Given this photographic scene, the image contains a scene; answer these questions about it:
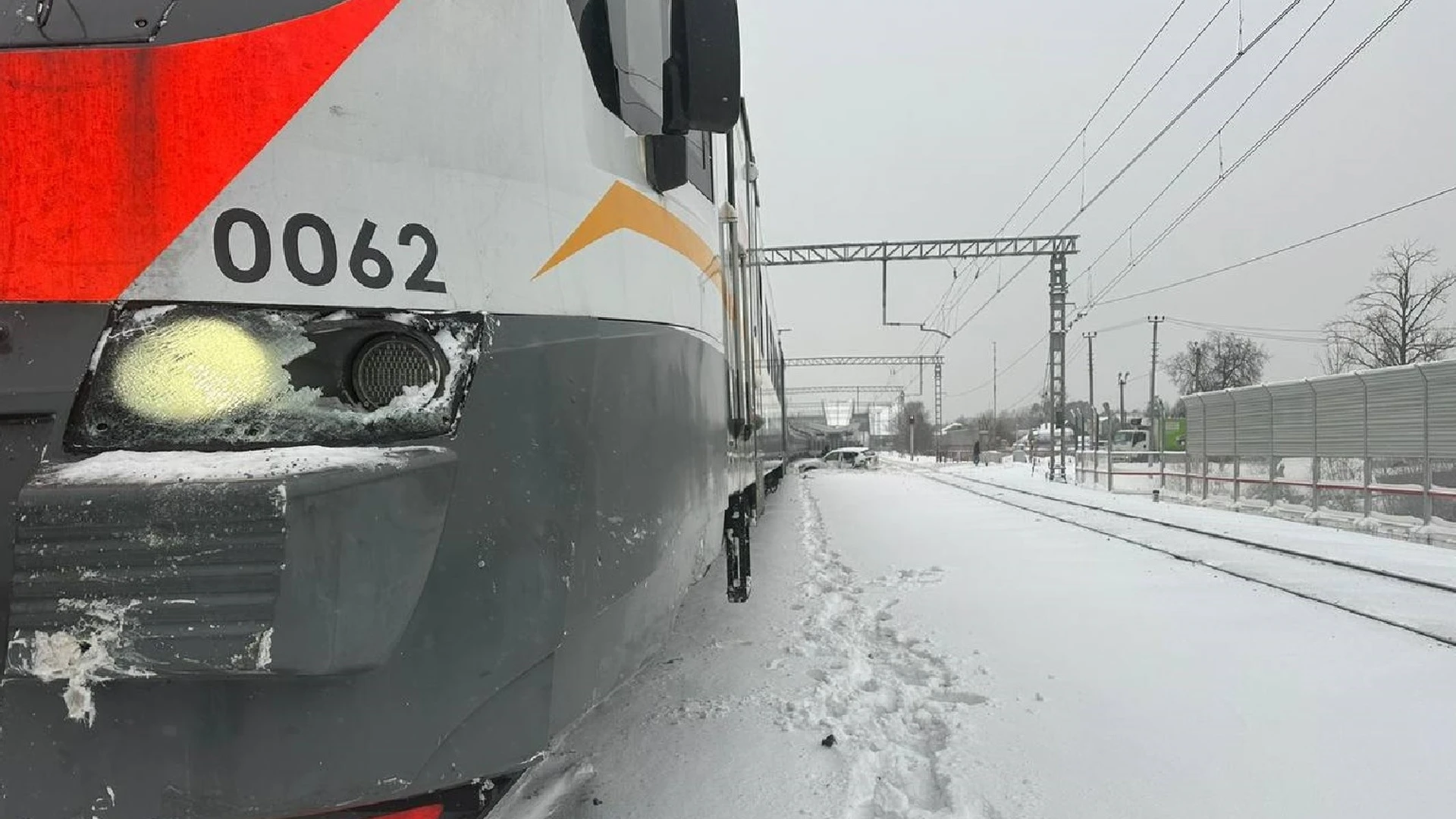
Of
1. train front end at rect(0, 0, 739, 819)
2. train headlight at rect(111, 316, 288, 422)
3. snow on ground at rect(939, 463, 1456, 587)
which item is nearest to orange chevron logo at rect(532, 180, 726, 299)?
train front end at rect(0, 0, 739, 819)

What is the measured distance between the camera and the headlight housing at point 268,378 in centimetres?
154

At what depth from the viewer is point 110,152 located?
5.07ft

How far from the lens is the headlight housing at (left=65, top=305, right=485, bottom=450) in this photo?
154 centimetres

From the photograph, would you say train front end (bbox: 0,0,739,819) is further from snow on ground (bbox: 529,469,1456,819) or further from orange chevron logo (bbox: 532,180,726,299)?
snow on ground (bbox: 529,469,1456,819)

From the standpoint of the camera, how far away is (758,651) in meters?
5.11

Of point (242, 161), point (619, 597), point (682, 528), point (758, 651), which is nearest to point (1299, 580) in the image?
point (758, 651)

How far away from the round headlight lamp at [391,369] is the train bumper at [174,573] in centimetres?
29

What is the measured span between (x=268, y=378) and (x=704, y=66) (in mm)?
1424

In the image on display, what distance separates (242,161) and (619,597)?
53.1 inches

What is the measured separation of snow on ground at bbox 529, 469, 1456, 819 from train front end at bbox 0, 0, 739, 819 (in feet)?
4.39

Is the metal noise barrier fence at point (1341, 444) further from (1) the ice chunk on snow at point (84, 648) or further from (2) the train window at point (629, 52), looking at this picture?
(1) the ice chunk on snow at point (84, 648)

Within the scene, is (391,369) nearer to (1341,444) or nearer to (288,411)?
(288,411)

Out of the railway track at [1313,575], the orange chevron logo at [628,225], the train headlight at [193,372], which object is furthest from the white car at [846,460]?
the train headlight at [193,372]

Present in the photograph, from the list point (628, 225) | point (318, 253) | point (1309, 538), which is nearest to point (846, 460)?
point (1309, 538)
